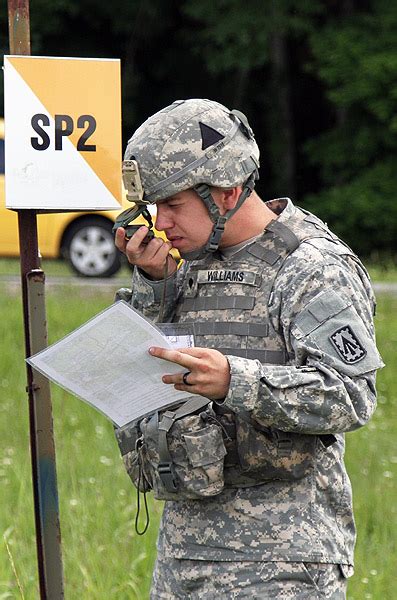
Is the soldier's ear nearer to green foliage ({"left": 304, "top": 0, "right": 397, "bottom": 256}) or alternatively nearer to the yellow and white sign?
the yellow and white sign

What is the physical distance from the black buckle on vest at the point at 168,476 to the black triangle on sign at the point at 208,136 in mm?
710

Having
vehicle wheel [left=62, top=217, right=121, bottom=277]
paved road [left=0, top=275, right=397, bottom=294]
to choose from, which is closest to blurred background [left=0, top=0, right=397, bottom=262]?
vehicle wheel [left=62, top=217, right=121, bottom=277]

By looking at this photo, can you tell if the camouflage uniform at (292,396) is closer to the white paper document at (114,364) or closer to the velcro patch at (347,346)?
the velcro patch at (347,346)

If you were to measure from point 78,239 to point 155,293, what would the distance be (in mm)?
12474

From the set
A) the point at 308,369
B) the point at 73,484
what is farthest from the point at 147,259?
the point at 73,484

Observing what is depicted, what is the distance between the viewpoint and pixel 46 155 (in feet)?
10.8

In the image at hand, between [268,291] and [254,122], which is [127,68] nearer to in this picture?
[254,122]

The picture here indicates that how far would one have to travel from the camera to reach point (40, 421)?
11.4 ft

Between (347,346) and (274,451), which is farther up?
(347,346)

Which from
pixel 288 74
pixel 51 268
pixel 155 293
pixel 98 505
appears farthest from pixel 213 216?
pixel 288 74

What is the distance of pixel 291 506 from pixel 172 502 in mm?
298

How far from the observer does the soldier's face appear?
10.1 ft

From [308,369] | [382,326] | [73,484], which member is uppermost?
[308,369]

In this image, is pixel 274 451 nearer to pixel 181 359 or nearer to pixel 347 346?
pixel 347 346
